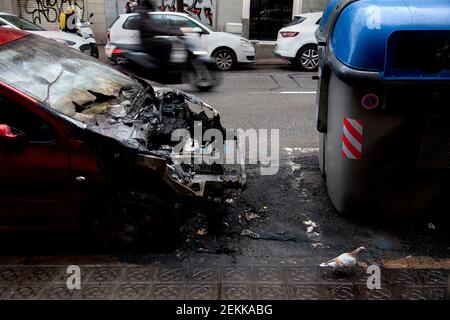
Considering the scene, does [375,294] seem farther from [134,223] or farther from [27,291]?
[27,291]

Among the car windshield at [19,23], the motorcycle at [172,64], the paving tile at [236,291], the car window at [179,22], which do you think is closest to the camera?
the paving tile at [236,291]

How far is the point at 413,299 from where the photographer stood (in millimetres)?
3492

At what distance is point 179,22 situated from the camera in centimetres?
1225

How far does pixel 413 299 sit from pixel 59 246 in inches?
119

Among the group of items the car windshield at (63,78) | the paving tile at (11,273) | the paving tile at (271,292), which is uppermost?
the car windshield at (63,78)

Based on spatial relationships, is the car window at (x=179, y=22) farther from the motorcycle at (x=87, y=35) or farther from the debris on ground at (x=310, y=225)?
the debris on ground at (x=310, y=225)

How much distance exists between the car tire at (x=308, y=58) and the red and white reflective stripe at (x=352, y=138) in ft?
30.3

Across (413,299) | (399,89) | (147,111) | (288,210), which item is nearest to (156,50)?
(147,111)

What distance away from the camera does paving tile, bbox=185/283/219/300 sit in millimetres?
3490

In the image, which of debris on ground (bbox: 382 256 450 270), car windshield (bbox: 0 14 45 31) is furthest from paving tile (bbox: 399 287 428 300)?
car windshield (bbox: 0 14 45 31)

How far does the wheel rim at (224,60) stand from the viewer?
12898 mm

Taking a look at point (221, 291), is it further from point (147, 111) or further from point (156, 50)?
point (156, 50)

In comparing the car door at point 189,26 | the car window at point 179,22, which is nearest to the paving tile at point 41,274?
the car door at point 189,26

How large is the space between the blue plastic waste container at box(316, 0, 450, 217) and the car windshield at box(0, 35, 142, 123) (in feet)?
7.04
